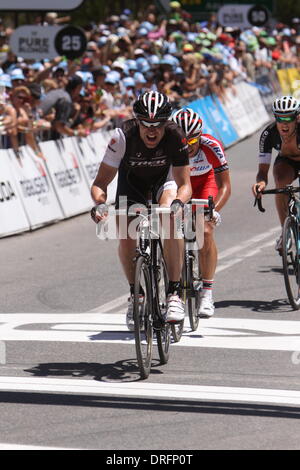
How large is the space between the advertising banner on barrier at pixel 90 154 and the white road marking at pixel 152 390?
11.0 m

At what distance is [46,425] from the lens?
6992 mm

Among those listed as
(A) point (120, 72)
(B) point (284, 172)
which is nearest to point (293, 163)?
(B) point (284, 172)

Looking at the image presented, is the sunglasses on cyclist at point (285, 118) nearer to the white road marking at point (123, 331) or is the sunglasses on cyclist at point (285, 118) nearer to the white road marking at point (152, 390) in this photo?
the white road marking at point (123, 331)

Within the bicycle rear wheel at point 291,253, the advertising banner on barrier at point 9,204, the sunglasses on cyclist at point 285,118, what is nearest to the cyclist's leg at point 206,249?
the bicycle rear wheel at point 291,253

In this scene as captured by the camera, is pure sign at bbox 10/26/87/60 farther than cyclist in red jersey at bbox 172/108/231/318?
Yes

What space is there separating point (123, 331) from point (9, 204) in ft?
21.8

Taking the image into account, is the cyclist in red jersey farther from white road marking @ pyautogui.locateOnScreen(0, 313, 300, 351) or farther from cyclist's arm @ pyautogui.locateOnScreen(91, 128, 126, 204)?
cyclist's arm @ pyautogui.locateOnScreen(91, 128, 126, 204)

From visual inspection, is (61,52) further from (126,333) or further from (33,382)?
(33,382)

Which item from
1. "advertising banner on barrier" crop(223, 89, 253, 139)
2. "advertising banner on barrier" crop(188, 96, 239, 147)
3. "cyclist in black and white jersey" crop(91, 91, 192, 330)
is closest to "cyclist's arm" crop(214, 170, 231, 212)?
"cyclist in black and white jersey" crop(91, 91, 192, 330)

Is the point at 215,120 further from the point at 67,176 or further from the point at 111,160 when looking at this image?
the point at 111,160

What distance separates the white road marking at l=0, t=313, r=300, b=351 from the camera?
31.2ft

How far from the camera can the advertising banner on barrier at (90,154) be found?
19078 mm

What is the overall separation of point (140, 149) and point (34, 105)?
30.4 feet

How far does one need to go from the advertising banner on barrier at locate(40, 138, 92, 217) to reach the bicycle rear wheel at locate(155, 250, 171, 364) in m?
9.12
